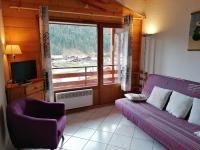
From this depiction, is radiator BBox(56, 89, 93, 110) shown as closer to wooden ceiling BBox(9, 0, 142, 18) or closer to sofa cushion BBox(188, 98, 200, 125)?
wooden ceiling BBox(9, 0, 142, 18)

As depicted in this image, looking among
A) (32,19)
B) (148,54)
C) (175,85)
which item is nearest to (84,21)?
(32,19)

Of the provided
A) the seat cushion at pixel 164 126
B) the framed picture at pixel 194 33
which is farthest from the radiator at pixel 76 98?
the framed picture at pixel 194 33

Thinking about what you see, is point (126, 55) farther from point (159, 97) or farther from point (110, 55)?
point (159, 97)

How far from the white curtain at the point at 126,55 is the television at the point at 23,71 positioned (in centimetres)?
193

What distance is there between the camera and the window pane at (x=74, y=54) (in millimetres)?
3420

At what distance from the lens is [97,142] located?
Answer: 2381 mm

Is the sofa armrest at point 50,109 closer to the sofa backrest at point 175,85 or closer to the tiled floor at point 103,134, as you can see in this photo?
the tiled floor at point 103,134

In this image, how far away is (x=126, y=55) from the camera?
3.66m

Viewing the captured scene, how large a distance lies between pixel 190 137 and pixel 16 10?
3.17 m

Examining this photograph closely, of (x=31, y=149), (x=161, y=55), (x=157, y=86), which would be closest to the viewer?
(x=31, y=149)

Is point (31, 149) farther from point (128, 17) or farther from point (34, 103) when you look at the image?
point (128, 17)

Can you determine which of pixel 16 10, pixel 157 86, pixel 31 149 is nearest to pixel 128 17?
pixel 157 86

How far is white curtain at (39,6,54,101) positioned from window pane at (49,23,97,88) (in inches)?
16.6

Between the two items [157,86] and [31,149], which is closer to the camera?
[31,149]
